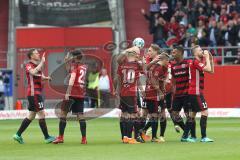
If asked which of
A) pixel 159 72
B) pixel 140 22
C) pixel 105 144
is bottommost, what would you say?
pixel 105 144

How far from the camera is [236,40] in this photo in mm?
35000

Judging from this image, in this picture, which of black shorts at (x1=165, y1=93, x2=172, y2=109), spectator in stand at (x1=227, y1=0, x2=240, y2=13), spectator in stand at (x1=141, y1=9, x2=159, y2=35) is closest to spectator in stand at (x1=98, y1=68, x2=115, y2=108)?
spectator in stand at (x1=141, y1=9, x2=159, y2=35)

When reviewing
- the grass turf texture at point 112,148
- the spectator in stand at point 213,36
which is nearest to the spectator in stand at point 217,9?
the spectator in stand at point 213,36

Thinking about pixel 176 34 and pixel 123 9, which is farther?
pixel 123 9

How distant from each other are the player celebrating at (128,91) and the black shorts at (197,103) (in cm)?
143

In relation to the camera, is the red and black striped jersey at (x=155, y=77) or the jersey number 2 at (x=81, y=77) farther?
the red and black striped jersey at (x=155, y=77)

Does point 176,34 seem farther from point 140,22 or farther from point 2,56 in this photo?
point 2,56

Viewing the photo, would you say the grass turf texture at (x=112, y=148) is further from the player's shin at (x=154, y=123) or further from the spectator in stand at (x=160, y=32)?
the spectator in stand at (x=160, y=32)

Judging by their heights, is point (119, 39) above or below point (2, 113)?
above

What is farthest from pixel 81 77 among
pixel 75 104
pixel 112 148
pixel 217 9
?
pixel 217 9

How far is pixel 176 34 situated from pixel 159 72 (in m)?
16.4

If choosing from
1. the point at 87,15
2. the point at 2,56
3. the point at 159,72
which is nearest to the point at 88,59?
the point at 87,15

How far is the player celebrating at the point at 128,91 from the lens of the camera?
19531 mm

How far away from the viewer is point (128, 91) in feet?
64.2
